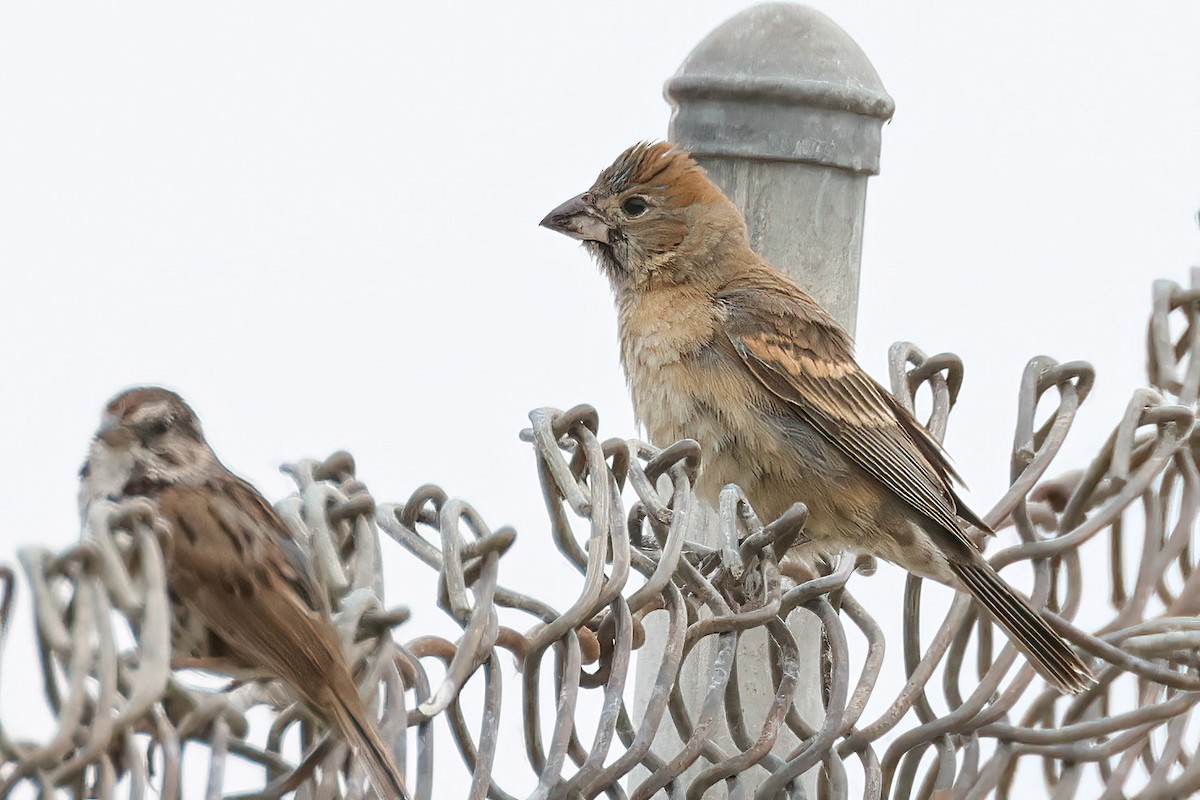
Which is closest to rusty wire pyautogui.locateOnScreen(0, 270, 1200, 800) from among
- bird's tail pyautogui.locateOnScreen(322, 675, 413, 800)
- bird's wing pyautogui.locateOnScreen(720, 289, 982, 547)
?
bird's tail pyautogui.locateOnScreen(322, 675, 413, 800)

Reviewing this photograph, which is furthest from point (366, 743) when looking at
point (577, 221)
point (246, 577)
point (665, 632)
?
point (577, 221)

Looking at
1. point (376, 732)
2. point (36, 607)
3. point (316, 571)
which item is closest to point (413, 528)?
point (316, 571)

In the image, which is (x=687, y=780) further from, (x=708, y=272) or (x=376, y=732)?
(x=708, y=272)

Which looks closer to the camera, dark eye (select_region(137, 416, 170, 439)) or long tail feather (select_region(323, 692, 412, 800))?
long tail feather (select_region(323, 692, 412, 800))

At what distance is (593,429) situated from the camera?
1.73 meters

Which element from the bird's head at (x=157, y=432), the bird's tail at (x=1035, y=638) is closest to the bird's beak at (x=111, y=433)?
the bird's head at (x=157, y=432)

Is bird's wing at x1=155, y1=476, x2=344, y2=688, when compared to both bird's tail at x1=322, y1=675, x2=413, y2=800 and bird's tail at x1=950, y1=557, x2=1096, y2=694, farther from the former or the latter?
bird's tail at x1=950, y1=557, x2=1096, y2=694

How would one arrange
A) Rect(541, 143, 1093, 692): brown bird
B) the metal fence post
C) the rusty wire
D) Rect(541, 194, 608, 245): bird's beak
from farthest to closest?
Rect(541, 194, 608, 245): bird's beak → Rect(541, 143, 1093, 692): brown bird → the metal fence post → the rusty wire

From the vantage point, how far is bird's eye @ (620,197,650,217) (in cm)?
378

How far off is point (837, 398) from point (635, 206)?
684 mm

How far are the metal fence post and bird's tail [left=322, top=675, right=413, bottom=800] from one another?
3.72 feet

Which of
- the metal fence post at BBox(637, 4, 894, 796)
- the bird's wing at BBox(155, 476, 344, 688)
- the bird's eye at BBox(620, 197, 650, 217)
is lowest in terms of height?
the bird's wing at BBox(155, 476, 344, 688)

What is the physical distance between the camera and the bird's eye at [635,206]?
149 inches

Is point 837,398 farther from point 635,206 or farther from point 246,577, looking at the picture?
point 246,577
